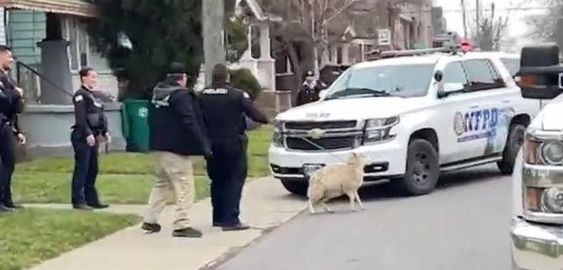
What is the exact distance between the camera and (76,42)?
80.7 ft

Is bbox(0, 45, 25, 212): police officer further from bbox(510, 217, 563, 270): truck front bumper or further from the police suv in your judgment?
bbox(510, 217, 563, 270): truck front bumper

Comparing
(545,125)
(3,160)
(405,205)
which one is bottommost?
(405,205)

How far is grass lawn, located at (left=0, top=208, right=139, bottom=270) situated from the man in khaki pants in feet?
3.00

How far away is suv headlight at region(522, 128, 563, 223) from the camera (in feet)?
18.0

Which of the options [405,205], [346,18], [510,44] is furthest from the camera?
[510,44]

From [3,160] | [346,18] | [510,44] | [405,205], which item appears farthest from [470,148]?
[510,44]

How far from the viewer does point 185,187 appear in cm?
1107

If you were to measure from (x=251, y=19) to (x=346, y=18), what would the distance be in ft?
15.2

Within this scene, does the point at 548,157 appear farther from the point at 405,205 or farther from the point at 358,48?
the point at 358,48

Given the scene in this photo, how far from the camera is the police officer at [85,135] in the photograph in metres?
12.6

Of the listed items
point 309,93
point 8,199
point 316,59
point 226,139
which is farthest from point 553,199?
point 316,59

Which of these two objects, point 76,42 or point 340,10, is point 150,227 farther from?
point 340,10

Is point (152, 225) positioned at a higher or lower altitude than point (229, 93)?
lower

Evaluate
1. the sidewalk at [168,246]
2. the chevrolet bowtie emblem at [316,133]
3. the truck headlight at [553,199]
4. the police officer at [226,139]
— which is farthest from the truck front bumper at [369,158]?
the truck headlight at [553,199]
